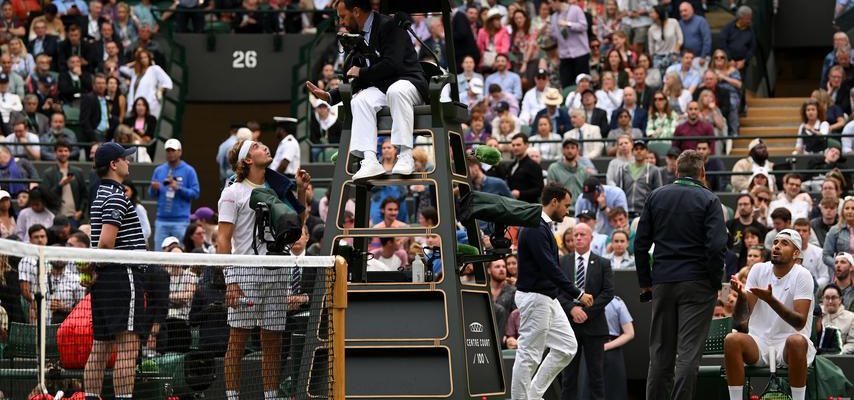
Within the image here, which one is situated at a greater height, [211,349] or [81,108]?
[81,108]

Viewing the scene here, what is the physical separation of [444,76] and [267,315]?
7.82 ft

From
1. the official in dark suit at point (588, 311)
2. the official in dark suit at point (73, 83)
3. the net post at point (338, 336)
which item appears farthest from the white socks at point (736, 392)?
the official in dark suit at point (73, 83)

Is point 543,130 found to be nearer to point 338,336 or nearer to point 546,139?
point 546,139

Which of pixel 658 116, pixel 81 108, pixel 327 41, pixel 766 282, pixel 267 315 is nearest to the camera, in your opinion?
pixel 267 315

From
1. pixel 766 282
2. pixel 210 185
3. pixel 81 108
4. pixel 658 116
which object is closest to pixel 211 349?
pixel 766 282

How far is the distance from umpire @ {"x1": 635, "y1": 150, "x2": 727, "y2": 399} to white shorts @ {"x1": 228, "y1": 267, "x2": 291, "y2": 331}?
10.2 ft

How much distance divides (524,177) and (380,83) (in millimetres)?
8181

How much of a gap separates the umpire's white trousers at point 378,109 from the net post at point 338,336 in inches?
59.6

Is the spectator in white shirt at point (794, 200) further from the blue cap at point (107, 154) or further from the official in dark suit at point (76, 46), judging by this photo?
the official in dark suit at point (76, 46)

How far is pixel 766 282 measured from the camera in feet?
43.5

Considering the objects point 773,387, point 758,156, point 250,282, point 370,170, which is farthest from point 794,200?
point 250,282

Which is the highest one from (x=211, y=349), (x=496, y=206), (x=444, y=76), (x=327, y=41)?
(x=327, y=41)

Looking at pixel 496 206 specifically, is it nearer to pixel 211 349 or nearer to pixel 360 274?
pixel 360 274

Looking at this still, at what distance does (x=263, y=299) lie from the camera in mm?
10328
